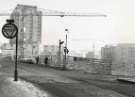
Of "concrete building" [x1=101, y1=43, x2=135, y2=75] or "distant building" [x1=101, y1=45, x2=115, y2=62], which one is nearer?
"concrete building" [x1=101, y1=43, x2=135, y2=75]

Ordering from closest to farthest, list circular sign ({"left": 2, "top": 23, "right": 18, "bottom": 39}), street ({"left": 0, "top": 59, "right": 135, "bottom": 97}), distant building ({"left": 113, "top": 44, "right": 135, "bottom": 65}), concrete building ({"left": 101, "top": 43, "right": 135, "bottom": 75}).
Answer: street ({"left": 0, "top": 59, "right": 135, "bottom": 97}), circular sign ({"left": 2, "top": 23, "right": 18, "bottom": 39}), concrete building ({"left": 101, "top": 43, "right": 135, "bottom": 75}), distant building ({"left": 113, "top": 44, "right": 135, "bottom": 65})

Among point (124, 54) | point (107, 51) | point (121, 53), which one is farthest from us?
point (107, 51)

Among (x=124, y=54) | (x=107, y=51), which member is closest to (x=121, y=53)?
(x=124, y=54)

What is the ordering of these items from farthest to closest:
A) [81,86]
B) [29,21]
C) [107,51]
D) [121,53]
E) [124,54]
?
[29,21]
[107,51]
[124,54]
[121,53]
[81,86]

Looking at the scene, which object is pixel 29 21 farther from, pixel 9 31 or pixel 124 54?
pixel 9 31

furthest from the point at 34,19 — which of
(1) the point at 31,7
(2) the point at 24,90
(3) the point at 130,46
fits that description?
(2) the point at 24,90

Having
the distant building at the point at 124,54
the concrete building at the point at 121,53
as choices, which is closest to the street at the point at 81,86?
the concrete building at the point at 121,53

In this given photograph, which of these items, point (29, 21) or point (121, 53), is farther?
point (29, 21)

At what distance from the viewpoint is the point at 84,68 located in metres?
36.6

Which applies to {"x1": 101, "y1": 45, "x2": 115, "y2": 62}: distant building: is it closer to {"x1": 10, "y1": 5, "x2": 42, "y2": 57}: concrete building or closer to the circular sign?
{"x1": 10, "y1": 5, "x2": 42, "y2": 57}: concrete building

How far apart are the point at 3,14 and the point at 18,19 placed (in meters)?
24.5

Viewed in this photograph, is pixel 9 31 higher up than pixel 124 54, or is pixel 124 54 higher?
pixel 9 31

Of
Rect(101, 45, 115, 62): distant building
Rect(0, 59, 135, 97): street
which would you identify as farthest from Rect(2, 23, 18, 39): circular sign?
Rect(101, 45, 115, 62): distant building

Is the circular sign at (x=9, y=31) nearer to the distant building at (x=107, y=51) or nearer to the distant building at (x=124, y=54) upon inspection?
the distant building at (x=107, y=51)
